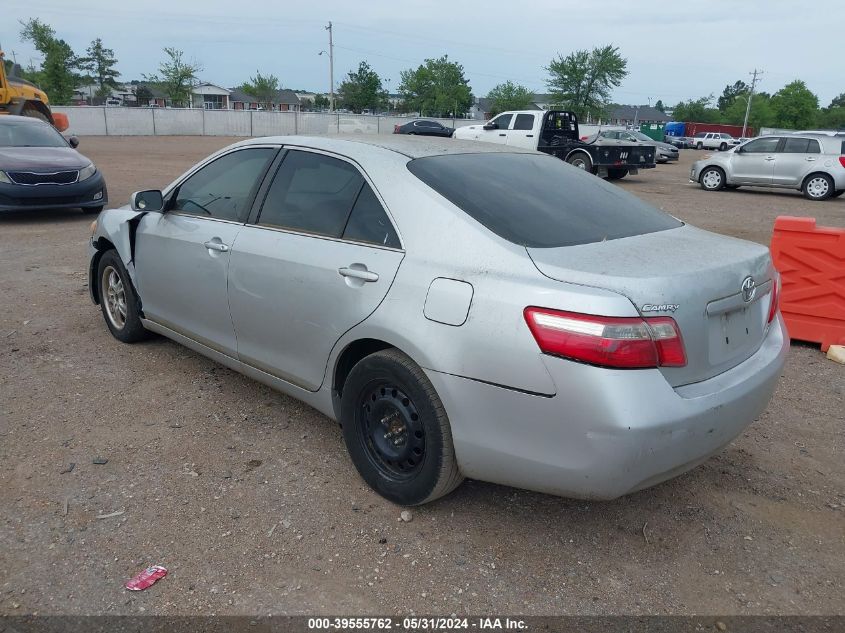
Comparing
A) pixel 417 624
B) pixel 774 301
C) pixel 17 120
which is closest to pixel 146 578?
pixel 417 624

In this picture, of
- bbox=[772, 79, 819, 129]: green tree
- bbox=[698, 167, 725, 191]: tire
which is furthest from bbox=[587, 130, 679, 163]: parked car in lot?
bbox=[772, 79, 819, 129]: green tree

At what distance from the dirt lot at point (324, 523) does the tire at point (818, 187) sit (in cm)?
1482

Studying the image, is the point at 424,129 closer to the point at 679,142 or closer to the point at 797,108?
the point at 679,142

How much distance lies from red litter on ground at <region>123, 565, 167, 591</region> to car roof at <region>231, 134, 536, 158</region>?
2045mm

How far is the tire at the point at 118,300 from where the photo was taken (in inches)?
188

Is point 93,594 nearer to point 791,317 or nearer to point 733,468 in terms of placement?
point 733,468

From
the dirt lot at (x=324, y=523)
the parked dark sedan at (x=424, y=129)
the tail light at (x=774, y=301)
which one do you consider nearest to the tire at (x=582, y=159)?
the parked dark sedan at (x=424, y=129)

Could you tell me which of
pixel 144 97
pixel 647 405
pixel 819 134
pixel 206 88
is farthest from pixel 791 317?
pixel 206 88

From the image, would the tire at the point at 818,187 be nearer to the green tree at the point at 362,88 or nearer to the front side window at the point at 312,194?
the front side window at the point at 312,194

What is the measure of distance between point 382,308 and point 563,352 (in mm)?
856

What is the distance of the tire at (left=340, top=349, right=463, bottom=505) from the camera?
276cm

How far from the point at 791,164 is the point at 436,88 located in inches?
2680

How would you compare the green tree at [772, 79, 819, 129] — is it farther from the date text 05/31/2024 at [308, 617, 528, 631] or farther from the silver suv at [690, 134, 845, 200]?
the date text 05/31/2024 at [308, 617, 528, 631]

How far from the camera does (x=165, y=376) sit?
4.50m
